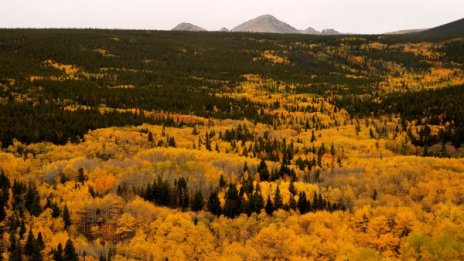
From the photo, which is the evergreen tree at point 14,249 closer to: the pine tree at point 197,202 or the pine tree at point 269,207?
the pine tree at point 197,202

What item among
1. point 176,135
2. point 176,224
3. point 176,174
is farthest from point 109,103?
point 176,224

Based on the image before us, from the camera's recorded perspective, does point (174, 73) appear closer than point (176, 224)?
No

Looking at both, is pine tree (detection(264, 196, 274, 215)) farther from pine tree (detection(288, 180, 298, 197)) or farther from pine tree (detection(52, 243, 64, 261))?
pine tree (detection(52, 243, 64, 261))

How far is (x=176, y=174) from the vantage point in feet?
209

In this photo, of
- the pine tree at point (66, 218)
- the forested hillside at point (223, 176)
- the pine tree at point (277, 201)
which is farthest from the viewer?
the pine tree at point (277, 201)

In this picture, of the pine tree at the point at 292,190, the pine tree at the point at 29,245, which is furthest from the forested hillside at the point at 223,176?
the pine tree at the point at 292,190

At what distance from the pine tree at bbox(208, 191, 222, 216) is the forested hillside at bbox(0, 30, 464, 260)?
0.53 ft

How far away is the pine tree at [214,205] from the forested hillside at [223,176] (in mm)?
163

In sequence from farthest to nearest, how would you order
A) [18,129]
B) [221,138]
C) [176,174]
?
1. [221,138]
2. [18,129]
3. [176,174]

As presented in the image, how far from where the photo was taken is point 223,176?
6341 centimetres

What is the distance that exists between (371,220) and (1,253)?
37.0 metres

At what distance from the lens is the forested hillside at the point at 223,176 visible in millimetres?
47188

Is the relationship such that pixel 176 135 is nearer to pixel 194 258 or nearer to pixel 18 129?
pixel 18 129

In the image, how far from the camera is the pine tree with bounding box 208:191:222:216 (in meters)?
53.5
